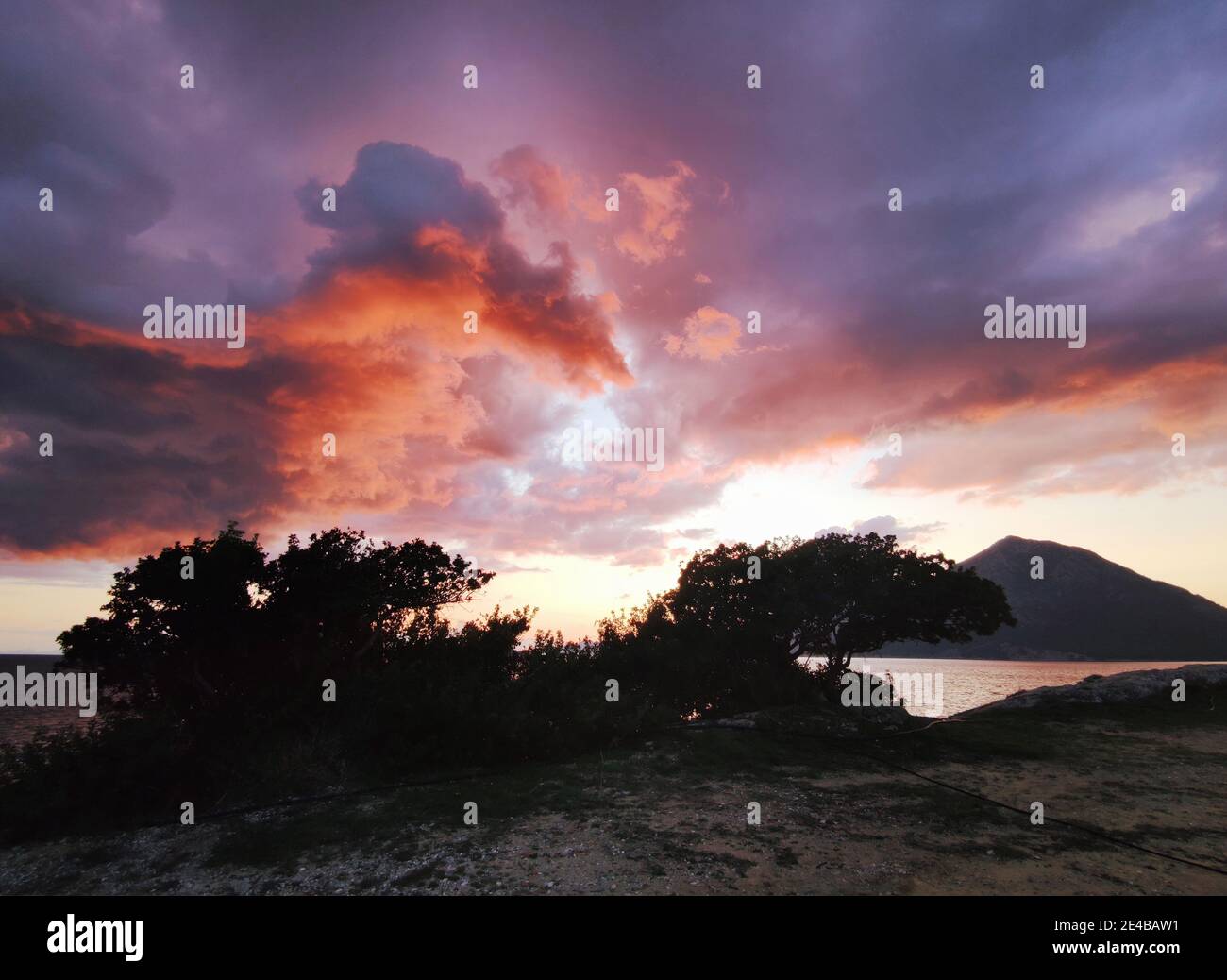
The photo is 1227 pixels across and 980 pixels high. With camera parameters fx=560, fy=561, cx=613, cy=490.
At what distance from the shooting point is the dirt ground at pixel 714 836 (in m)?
7.80

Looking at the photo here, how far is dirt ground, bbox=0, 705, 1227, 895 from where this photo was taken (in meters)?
7.80

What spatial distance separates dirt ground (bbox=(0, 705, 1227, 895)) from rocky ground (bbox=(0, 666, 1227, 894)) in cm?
5

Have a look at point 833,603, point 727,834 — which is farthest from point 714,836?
point 833,603

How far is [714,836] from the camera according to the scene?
9461mm

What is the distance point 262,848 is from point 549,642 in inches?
443

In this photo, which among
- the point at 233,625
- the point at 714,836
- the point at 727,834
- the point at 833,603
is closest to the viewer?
the point at 714,836

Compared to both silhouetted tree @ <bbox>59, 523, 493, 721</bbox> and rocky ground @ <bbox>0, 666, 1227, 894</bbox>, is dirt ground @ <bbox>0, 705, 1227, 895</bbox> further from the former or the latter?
silhouetted tree @ <bbox>59, 523, 493, 721</bbox>

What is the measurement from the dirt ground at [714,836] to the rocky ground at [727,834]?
48 mm

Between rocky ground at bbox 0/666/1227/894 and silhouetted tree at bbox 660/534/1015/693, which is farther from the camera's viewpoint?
silhouetted tree at bbox 660/534/1015/693

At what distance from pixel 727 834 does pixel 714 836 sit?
0.30m

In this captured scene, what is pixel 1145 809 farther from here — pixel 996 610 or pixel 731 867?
pixel 996 610

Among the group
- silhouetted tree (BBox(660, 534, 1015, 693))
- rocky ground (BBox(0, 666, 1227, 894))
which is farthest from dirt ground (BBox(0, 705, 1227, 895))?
silhouetted tree (BBox(660, 534, 1015, 693))

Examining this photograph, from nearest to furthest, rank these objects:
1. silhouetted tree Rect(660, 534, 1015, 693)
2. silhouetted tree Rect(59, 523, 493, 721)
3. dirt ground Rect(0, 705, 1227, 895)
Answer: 1. dirt ground Rect(0, 705, 1227, 895)
2. silhouetted tree Rect(59, 523, 493, 721)
3. silhouetted tree Rect(660, 534, 1015, 693)

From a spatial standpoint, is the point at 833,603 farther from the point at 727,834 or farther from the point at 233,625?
the point at 233,625
